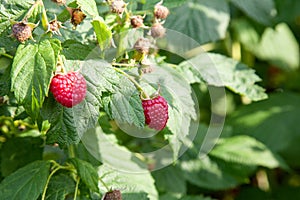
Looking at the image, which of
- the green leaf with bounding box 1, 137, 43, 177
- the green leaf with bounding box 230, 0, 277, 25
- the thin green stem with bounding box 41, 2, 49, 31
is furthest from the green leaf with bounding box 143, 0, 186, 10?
the green leaf with bounding box 230, 0, 277, 25

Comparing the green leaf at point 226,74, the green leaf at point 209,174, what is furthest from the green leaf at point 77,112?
the green leaf at point 209,174

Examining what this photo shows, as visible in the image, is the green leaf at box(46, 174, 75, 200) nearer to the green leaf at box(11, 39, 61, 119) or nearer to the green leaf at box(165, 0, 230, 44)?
the green leaf at box(11, 39, 61, 119)

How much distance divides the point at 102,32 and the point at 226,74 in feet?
2.18

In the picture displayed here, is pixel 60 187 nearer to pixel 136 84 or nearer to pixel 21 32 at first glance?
pixel 136 84

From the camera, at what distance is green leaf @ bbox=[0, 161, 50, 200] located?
1.77 meters

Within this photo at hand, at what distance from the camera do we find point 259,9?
9.24 feet

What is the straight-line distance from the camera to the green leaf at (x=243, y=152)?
9.27 feet

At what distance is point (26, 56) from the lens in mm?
1500

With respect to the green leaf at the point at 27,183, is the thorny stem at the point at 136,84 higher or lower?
higher

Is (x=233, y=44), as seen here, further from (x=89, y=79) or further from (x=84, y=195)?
(x=89, y=79)

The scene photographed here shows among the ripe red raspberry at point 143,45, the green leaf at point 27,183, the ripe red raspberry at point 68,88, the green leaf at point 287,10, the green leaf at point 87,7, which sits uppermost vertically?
the green leaf at point 87,7

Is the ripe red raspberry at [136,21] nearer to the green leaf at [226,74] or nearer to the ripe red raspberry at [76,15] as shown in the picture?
the ripe red raspberry at [76,15]

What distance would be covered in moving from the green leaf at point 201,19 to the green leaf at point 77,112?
922mm

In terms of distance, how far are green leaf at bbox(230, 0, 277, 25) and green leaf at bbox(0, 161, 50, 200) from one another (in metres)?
1.25
